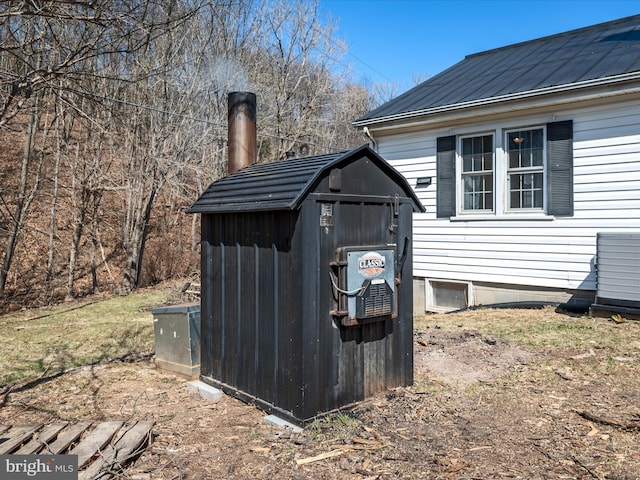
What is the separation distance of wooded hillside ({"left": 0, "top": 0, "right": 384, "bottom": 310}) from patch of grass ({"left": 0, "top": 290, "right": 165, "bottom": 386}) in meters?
1.70

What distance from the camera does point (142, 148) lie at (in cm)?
1254

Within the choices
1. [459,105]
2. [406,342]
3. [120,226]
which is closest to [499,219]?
[459,105]

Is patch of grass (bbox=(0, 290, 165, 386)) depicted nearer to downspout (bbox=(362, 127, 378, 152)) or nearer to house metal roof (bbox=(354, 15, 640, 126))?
downspout (bbox=(362, 127, 378, 152))

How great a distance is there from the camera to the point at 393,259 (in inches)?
161

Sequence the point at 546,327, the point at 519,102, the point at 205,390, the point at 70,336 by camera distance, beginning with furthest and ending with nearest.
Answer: the point at 519,102 → the point at 70,336 → the point at 546,327 → the point at 205,390

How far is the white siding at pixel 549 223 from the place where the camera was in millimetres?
7113

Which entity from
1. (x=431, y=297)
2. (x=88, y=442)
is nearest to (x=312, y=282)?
(x=88, y=442)

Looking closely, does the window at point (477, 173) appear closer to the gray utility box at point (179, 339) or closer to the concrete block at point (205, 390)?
the gray utility box at point (179, 339)

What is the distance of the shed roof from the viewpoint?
3.59 m

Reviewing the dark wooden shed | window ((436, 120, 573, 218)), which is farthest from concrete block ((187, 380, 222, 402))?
window ((436, 120, 573, 218))

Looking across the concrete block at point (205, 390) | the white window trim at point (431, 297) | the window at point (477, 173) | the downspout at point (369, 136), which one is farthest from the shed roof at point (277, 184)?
the downspout at point (369, 136)

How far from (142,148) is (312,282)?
1021cm

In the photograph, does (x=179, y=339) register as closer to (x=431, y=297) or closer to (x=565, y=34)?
(x=431, y=297)

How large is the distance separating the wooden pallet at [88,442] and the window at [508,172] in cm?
647
